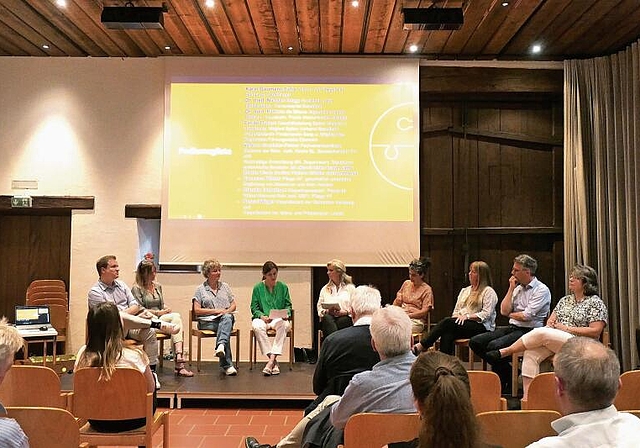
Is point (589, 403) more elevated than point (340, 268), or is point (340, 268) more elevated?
point (340, 268)

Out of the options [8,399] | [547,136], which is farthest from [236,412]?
[547,136]

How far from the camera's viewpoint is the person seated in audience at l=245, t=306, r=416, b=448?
2605 millimetres

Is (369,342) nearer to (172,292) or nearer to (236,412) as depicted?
(236,412)

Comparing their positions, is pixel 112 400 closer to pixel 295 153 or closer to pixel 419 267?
pixel 419 267

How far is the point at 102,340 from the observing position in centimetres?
339

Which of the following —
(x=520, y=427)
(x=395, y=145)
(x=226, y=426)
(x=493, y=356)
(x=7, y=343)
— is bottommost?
(x=226, y=426)

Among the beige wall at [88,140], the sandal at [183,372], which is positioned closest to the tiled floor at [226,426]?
the sandal at [183,372]

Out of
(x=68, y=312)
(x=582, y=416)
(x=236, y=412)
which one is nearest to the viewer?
(x=582, y=416)

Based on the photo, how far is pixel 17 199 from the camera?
767 centimetres

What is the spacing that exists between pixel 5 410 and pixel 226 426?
115 inches

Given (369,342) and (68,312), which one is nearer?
(369,342)

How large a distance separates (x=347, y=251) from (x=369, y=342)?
4.24 meters

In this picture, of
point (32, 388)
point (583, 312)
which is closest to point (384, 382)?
point (32, 388)

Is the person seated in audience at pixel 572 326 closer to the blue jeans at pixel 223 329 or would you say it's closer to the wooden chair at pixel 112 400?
the blue jeans at pixel 223 329
